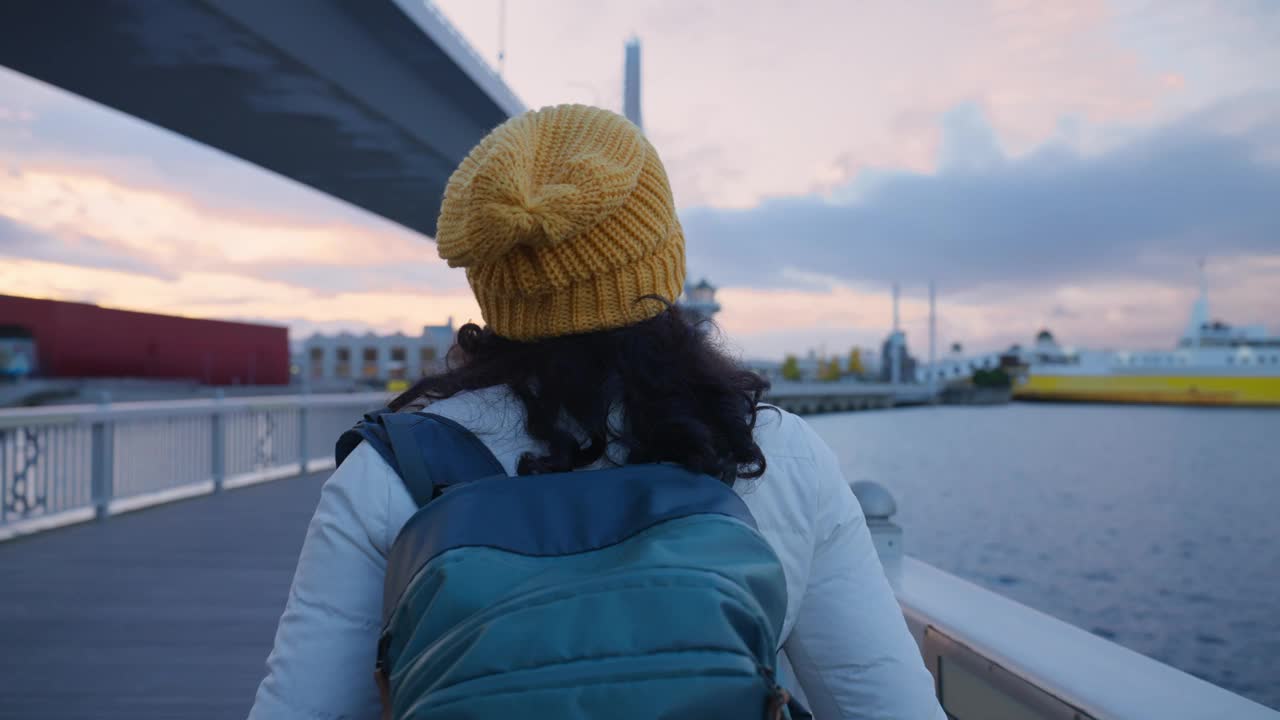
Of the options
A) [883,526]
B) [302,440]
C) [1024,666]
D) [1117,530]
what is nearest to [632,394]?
[1024,666]

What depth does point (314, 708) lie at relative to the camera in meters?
0.99

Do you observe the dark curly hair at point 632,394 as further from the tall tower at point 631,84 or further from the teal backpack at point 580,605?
the tall tower at point 631,84

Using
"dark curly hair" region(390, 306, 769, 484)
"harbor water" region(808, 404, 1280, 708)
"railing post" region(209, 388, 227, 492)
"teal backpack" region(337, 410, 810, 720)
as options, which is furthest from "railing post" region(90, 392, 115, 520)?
"teal backpack" region(337, 410, 810, 720)

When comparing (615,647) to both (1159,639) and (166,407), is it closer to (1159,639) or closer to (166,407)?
(166,407)

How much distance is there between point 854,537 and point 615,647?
40 cm

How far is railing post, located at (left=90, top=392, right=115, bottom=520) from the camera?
7344mm

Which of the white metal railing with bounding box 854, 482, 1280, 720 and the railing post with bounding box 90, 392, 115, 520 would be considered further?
the railing post with bounding box 90, 392, 115, 520

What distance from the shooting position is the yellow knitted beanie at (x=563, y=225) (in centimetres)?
108

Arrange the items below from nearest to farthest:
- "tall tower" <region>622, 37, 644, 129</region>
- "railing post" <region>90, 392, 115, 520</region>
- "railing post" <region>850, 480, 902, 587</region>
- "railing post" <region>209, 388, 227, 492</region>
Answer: "railing post" <region>850, 480, 902, 587</region> < "railing post" <region>90, 392, 115, 520</region> < "railing post" <region>209, 388, 227, 492</region> < "tall tower" <region>622, 37, 644, 129</region>

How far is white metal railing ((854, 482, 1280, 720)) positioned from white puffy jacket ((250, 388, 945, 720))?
2.64 feet

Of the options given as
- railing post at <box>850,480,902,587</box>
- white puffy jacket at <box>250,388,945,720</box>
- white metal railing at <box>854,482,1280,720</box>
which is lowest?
white metal railing at <box>854,482,1280,720</box>

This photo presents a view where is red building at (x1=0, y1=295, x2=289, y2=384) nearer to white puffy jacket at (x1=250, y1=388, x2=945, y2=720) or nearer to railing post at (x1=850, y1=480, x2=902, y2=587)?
railing post at (x1=850, y1=480, x2=902, y2=587)

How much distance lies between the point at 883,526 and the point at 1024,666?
0.75m

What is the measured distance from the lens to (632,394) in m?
1.14
